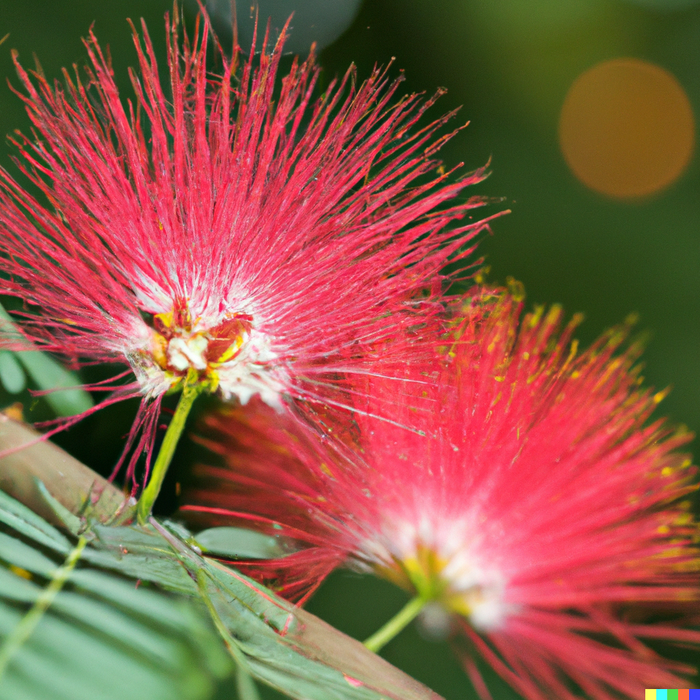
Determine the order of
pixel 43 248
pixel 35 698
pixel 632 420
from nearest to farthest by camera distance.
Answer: pixel 35 698 < pixel 43 248 < pixel 632 420

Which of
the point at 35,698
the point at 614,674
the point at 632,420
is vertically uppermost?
the point at 632,420

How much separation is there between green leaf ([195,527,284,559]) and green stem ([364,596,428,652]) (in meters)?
0.09

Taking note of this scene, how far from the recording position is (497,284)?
54 centimetres

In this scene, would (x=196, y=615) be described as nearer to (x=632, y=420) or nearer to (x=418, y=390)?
(x=418, y=390)

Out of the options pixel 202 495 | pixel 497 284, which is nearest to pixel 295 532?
pixel 202 495

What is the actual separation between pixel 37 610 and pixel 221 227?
0.21 meters

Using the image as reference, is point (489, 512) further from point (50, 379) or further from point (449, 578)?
point (50, 379)

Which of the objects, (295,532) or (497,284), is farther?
(497,284)

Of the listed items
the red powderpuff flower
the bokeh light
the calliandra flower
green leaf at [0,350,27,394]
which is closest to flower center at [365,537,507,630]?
the calliandra flower

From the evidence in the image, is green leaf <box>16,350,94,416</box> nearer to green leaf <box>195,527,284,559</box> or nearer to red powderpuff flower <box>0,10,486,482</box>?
red powderpuff flower <box>0,10,486,482</box>

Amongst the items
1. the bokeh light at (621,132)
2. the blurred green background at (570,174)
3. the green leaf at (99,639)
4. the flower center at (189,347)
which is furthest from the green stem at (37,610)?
the bokeh light at (621,132)

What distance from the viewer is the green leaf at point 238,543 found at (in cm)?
36

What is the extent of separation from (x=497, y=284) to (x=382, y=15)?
0.28 m

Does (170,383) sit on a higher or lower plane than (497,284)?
lower
